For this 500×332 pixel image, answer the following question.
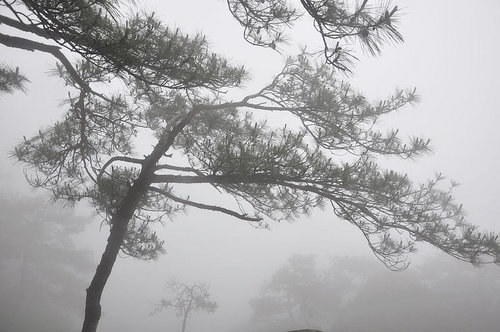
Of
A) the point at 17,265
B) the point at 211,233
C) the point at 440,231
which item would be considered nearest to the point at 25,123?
the point at 211,233

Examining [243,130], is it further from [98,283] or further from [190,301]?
[190,301]

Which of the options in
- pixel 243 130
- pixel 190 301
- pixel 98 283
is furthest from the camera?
pixel 190 301

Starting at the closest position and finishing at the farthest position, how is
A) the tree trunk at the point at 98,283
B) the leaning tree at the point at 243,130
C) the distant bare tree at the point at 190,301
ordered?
1. the leaning tree at the point at 243,130
2. the tree trunk at the point at 98,283
3. the distant bare tree at the point at 190,301

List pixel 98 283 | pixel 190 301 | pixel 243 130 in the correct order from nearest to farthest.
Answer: pixel 98 283
pixel 243 130
pixel 190 301

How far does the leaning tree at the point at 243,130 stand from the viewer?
6.42ft

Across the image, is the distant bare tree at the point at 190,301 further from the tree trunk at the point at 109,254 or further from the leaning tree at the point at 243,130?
the leaning tree at the point at 243,130

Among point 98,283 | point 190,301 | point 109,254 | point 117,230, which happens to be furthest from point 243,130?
point 190,301

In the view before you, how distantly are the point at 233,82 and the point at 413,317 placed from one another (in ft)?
59.6

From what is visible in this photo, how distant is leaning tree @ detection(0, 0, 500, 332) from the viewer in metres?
1.96

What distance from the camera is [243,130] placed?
13.5 feet

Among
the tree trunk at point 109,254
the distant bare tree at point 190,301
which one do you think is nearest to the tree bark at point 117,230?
the tree trunk at point 109,254

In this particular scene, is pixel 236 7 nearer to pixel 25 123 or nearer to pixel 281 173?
pixel 281 173

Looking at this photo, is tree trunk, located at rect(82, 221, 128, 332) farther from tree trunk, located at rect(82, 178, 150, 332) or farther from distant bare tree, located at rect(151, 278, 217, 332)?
distant bare tree, located at rect(151, 278, 217, 332)

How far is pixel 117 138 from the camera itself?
14.9ft
